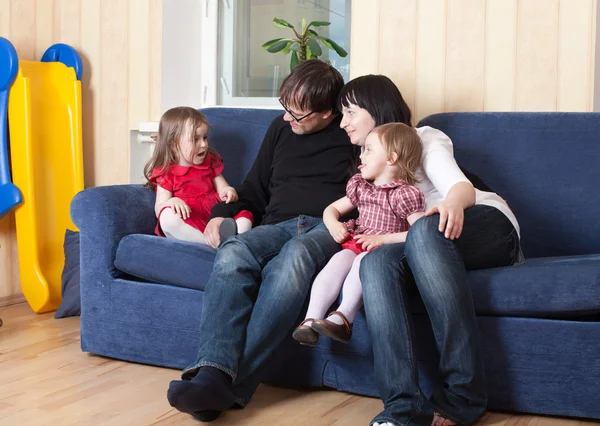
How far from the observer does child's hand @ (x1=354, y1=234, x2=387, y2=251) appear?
1952 mm

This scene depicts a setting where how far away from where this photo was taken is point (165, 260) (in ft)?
7.06

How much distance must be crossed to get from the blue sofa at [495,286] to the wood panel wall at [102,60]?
0.98 m

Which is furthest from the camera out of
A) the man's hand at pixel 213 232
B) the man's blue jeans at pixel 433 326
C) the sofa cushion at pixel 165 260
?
the man's hand at pixel 213 232

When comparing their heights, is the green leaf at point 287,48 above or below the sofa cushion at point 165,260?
above

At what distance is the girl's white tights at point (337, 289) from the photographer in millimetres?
1843

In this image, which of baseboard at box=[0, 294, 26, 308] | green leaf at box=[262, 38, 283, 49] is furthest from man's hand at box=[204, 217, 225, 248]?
baseboard at box=[0, 294, 26, 308]

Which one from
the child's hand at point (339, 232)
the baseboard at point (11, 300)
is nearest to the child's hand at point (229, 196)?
the child's hand at point (339, 232)

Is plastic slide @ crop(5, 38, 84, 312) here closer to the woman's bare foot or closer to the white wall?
the white wall

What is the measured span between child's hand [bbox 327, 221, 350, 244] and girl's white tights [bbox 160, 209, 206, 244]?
1.66 ft

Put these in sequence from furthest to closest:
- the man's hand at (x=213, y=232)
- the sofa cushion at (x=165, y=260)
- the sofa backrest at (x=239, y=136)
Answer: the sofa backrest at (x=239, y=136) < the man's hand at (x=213, y=232) < the sofa cushion at (x=165, y=260)

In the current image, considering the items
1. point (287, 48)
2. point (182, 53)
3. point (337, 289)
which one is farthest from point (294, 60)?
point (337, 289)

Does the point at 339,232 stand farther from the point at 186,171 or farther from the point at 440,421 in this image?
the point at 186,171

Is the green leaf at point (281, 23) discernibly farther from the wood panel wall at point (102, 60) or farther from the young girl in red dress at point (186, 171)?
the young girl in red dress at point (186, 171)

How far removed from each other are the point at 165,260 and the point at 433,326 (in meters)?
0.82
